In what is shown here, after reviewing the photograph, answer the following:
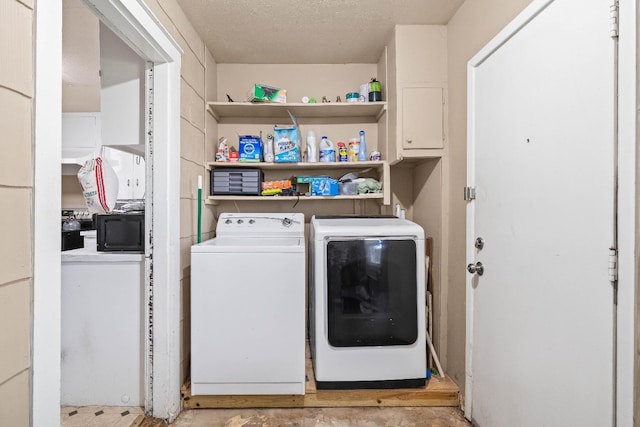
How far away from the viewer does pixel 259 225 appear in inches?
90.0

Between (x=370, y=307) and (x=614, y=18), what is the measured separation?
155 cm

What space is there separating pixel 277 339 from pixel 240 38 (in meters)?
2.05

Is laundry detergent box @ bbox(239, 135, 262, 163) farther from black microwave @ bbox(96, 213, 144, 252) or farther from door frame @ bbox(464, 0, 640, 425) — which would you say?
door frame @ bbox(464, 0, 640, 425)

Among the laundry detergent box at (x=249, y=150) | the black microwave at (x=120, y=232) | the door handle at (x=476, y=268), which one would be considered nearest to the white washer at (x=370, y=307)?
the door handle at (x=476, y=268)

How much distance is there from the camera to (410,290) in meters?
1.81

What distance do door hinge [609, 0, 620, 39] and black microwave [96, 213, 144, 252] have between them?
213 centimetres

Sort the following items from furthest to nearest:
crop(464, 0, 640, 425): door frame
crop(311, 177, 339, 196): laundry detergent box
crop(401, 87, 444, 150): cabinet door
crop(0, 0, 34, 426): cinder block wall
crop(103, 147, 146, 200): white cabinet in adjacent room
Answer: crop(103, 147, 146, 200): white cabinet in adjacent room → crop(311, 177, 339, 196): laundry detergent box → crop(401, 87, 444, 150): cabinet door → crop(464, 0, 640, 425): door frame → crop(0, 0, 34, 426): cinder block wall

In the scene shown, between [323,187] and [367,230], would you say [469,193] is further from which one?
[323,187]

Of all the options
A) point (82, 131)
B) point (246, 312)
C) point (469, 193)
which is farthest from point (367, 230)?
point (82, 131)

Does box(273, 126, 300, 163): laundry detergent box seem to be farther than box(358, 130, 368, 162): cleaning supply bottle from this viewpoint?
No

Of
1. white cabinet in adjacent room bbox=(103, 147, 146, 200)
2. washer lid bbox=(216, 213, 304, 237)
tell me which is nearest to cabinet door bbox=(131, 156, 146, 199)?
white cabinet in adjacent room bbox=(103, 147, 146, 200)

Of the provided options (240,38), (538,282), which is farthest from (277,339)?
(240,38)

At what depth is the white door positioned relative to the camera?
94cm

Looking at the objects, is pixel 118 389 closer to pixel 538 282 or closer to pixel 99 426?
pixel 99 426
